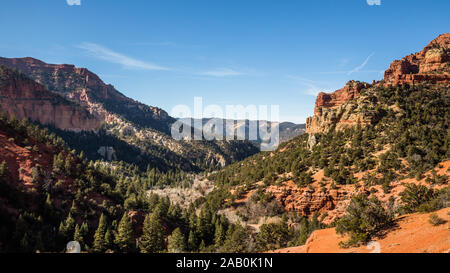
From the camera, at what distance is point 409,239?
14.4 m

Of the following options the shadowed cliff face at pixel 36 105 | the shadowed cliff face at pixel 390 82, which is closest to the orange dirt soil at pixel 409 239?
the shadowed cliff face at pixel 390 82

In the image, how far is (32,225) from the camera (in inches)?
1313

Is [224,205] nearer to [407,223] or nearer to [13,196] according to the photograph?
[13,196]

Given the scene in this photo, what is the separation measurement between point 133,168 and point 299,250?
118561 mm

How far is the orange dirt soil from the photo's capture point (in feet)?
41.3

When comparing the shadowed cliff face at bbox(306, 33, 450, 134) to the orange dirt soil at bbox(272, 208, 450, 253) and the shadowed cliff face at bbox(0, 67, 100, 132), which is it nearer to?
the orange dirt soil at bbox(272, 208, 450, 253)

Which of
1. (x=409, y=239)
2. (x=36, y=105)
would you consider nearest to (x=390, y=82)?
(x=409, y=239)

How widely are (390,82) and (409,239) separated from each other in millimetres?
74892

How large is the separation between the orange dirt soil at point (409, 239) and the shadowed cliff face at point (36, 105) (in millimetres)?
164836

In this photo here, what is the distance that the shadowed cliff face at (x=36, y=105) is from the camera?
132750mm

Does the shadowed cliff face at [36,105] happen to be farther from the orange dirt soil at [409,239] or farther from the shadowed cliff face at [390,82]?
the orange dirt soil at [409,239]

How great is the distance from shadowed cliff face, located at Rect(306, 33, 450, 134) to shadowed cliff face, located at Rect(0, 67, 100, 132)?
14707 cm
